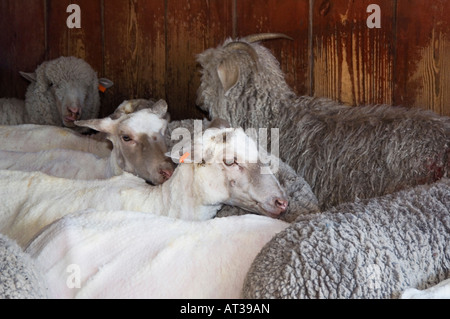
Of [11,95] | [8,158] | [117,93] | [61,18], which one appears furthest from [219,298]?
[11,95]

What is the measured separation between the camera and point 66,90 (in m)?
5.54

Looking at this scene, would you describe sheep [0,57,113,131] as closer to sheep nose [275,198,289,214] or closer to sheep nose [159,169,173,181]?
sheep nose [159,169,173,181]

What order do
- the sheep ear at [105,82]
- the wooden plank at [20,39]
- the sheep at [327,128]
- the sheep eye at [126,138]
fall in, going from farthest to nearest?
the wooden plank at [20,39] → the sheep ear at [105,82] → the sheep eye at [126,138] → the sheep at [327,128]

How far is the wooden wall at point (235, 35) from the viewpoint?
4039 millimetres

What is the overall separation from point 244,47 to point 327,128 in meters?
0.93

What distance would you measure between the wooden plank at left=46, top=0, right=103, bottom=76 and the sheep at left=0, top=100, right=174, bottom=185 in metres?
1.49

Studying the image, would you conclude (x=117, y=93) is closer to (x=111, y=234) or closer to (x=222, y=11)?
(x=222, y=11)

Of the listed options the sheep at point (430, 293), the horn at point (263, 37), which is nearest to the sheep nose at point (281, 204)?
the sheep at point (430, 293)

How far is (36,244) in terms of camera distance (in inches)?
103

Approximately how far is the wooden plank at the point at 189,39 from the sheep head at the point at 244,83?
0.48 m

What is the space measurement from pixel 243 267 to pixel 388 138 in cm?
161

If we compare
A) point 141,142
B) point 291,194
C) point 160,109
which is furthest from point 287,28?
point 291,194

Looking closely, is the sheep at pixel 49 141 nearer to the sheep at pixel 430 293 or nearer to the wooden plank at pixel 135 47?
the wooden plank at pixel 135 47
